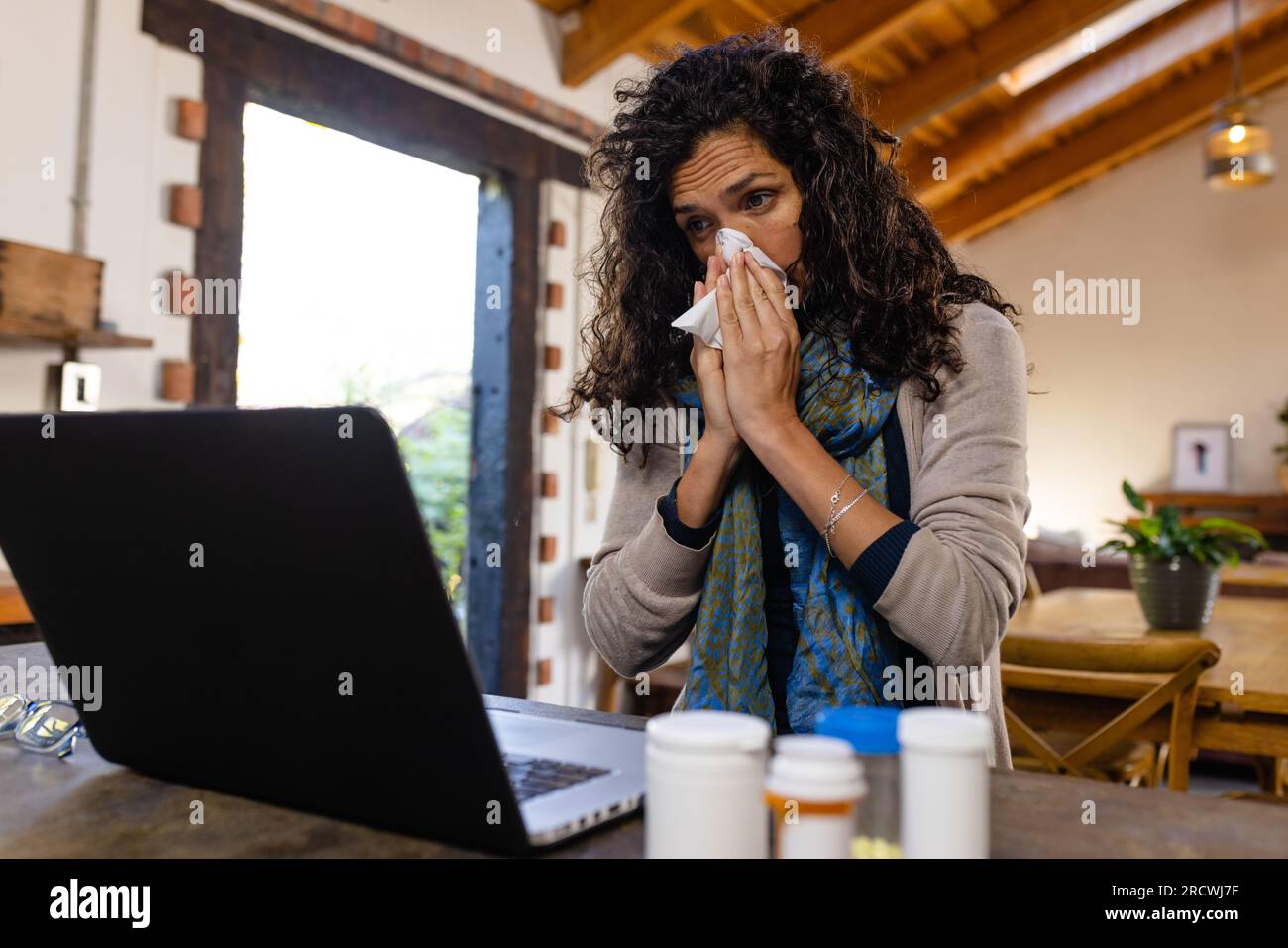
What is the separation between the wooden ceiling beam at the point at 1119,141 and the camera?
23.2 ft

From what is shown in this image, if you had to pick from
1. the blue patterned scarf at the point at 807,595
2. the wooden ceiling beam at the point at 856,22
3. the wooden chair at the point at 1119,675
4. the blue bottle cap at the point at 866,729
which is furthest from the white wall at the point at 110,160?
the wooden ceiling beam at the point at 856,22

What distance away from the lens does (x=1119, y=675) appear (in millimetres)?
2037

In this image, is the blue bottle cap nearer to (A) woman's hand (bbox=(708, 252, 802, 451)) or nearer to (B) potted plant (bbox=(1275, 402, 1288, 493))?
(A) woman's hand (bbox=(708, 252, 802, 451))

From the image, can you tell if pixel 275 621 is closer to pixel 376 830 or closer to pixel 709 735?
pixel 376 830

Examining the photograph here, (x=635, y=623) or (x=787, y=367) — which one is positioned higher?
(x=787, y=367)

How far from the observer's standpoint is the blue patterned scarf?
120 centimetres

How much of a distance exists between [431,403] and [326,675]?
14.4ft

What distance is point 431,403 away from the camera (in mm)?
4914

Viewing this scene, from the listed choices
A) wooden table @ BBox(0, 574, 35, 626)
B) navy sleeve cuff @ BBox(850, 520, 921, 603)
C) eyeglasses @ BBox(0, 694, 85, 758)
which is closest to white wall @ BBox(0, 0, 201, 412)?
wooden table @ BBox(0, 574, 35, 626)

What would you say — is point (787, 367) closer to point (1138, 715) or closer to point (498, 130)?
point (1138, 715)

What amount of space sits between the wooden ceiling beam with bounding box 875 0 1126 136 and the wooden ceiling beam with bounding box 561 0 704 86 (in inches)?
67.1

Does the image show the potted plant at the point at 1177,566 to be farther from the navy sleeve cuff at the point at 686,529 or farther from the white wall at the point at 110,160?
the white wall at the point at 110,160

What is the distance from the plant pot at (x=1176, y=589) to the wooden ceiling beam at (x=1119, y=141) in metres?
4.66
